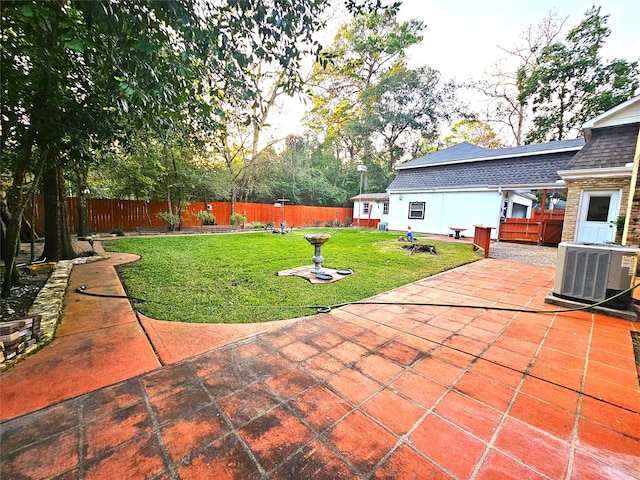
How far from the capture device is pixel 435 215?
41.4 ft

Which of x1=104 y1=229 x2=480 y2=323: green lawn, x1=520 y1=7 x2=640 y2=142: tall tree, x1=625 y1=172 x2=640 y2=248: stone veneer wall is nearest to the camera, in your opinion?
x1=104 y1=229 x2=480 y2=323: green lawn

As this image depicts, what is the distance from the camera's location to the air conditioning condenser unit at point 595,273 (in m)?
2.79

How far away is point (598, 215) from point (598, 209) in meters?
0.17

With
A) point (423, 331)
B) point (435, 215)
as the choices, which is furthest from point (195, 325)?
point (435, 215)

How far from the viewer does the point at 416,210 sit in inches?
529

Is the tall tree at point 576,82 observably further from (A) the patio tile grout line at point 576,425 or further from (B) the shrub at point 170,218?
(B) the shrub at point 170,218

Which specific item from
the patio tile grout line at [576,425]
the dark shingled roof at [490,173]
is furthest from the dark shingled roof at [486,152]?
the patio tile grout line at [576,425]

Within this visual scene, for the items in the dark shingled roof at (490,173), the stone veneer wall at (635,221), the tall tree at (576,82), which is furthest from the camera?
the tall tree at (576,82)

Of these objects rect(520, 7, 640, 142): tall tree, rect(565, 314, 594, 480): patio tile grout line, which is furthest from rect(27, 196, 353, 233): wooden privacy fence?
rect(520, 7, 640, 142): tall tree

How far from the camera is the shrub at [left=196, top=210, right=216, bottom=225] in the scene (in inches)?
512

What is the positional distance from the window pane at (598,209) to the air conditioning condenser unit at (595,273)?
6.23m

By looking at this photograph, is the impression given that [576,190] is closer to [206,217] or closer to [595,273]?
[595,273]

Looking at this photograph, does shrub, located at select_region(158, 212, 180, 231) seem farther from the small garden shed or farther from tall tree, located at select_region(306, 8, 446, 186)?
tall tree, located at select_region(306, 8, 446, 186)

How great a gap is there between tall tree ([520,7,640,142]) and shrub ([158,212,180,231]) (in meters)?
21.8
